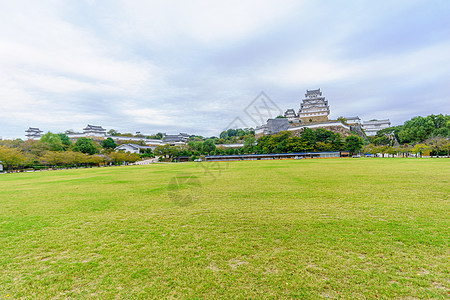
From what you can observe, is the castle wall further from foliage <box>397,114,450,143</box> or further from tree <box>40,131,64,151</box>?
tree <box>40,131,64,151</box>

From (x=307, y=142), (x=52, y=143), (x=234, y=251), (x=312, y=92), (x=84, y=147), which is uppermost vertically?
(x=312, y=92)

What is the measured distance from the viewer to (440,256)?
3.47m

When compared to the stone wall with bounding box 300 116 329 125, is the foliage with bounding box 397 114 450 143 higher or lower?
lower

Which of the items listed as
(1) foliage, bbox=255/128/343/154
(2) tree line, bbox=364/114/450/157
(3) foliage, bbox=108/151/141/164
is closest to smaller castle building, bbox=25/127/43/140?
(3) foliage, bbox=108/151/141/164

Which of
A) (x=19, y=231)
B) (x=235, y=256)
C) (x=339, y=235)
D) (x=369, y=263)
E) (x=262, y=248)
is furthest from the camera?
(x=19, y=231)

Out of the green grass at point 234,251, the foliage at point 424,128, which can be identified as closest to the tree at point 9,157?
the green grass at point 234,251

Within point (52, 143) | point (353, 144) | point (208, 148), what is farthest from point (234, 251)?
point (208, 148)

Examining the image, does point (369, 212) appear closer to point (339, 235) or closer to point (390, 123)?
point (339, 235)

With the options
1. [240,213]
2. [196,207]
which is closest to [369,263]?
[240,213]

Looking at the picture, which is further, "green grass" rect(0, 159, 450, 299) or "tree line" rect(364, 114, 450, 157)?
"tree line" rect(364, 114, 450, 157)

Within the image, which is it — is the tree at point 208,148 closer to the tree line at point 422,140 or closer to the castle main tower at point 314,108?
the castle main tower at point 314,108

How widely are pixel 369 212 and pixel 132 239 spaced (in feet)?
20.2

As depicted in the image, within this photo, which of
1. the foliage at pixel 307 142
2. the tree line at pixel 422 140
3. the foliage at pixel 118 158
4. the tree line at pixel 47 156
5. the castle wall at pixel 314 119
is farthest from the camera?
the castle wall at pixel 314 119

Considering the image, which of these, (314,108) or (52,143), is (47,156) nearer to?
(52,143)
